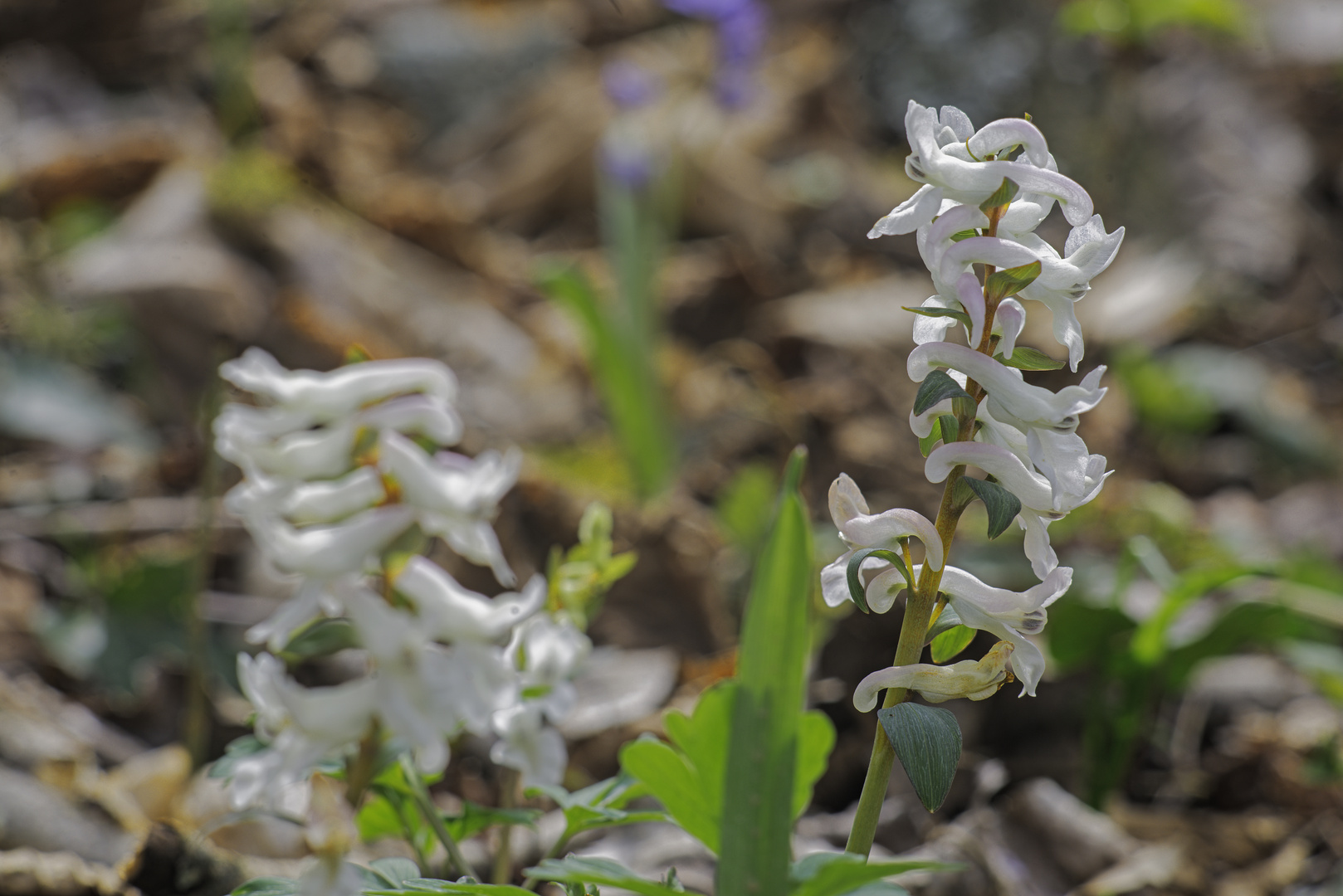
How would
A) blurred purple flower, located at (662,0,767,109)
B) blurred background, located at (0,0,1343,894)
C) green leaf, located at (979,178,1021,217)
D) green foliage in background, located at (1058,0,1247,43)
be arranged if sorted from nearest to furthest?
green leaf, located at (979,178,1021,217) < blurred background, located at (0,0,1343,894) < green foliage in background, located at (1058,0,1247,43) < blurred purple flower, located at (662,0,767,109)

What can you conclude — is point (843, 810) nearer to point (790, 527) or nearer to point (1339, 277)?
point (790, 527)

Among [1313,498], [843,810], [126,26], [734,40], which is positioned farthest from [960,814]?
[126,26]

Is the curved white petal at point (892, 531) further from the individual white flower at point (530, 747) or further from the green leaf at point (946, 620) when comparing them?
the individual white flower at point (530, 747)

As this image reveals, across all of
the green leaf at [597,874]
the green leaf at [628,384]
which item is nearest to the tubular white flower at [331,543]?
the green leaf at [597,874]

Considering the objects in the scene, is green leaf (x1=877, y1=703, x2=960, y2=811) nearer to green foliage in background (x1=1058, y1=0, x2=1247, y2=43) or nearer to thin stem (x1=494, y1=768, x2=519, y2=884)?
thin stem (x1=494, y1=768, x2=519, y2=884)

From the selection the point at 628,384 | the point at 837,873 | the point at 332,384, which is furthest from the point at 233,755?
the point at 628,384

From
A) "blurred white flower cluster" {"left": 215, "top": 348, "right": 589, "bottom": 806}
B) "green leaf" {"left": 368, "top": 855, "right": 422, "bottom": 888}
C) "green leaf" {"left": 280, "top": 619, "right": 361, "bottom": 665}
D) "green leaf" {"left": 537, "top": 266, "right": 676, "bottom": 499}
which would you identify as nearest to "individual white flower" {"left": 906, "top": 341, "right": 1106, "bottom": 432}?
"blurred white flower cluster" {"left": 215, "top": 348, "right": 589, "bottom": 806}
